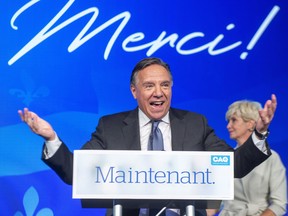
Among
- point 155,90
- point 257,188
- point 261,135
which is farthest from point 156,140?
point 257,188

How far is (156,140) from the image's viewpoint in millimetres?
3539

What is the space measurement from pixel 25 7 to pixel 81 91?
2.48 feet

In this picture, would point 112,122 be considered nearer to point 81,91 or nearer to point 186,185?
point 186,185

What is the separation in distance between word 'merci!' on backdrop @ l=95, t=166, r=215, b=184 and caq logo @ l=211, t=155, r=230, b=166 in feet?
0.17

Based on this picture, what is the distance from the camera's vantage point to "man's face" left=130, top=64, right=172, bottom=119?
3.60 m

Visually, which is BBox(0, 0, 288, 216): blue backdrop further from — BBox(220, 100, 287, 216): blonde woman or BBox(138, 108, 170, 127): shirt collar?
BBox(138, 108, 170, 127): shirt collar

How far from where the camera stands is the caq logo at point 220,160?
2941mm

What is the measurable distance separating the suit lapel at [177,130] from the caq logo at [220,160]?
23.5 inches

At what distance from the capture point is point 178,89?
5793 mm

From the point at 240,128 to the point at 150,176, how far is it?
8.10ft

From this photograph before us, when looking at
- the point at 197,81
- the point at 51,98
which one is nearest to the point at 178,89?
the point at 197,81

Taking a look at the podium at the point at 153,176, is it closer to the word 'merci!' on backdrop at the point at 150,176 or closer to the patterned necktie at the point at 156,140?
the word 'merci!' on backdrop at the point at 150,176

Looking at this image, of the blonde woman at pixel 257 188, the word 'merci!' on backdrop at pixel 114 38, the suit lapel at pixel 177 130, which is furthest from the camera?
the word 'merci!' on backdrop at pixel 114 38

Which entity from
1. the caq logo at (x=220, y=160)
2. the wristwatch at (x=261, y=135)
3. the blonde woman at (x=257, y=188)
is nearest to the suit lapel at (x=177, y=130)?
the wristwatch at (x=261, y=135)
